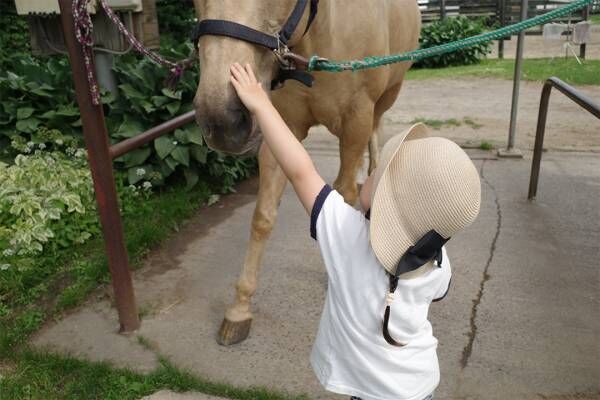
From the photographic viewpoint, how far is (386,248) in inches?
51.3

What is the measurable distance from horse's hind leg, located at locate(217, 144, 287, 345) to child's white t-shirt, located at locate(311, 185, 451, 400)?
3.56 feet

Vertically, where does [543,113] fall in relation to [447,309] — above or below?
above

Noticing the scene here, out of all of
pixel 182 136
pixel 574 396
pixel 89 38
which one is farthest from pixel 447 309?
pixel 182 136

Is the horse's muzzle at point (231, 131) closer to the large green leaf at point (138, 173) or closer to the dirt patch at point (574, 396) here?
the dirt patch at point (574, 396)

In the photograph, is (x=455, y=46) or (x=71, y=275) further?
(x=71, y=275)

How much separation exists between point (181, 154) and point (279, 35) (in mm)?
2572

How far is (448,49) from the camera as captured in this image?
75.1 inches

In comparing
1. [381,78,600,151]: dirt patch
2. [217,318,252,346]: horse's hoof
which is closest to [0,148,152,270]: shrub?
[217,318,252,346]: horse's hoof

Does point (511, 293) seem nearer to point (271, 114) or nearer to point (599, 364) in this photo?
point (599, 364)

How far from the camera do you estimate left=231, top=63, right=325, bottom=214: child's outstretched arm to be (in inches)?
60.7

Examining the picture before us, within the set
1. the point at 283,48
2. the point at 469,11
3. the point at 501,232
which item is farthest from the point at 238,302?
the point at 469,11

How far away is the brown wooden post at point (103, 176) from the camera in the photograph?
2.27m

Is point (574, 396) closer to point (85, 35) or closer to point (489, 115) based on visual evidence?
point (85, 35)

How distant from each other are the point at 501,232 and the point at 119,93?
3007 mm
